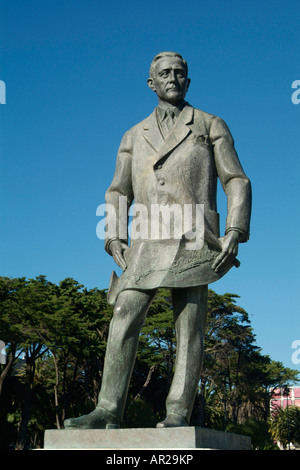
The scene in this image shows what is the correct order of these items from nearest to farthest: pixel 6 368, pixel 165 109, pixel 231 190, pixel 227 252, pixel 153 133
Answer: pixel 227 252
pixel 231 190
pixel 153 133
pixel 165 109
pixel 6 368

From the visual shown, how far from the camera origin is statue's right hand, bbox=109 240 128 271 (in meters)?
5.45

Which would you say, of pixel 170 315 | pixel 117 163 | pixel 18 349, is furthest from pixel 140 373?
pixel 117 163

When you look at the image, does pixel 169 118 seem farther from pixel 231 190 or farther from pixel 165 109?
pixel 231 190

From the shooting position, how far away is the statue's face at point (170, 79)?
5711mm

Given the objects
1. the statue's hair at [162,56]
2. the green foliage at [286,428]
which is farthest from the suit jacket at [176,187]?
the green foliage at [286,428]

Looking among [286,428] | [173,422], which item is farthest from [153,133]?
[286,428]

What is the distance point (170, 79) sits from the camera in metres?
5.72

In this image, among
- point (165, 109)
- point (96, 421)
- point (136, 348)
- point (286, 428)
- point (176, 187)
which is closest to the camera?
point (96, 421)

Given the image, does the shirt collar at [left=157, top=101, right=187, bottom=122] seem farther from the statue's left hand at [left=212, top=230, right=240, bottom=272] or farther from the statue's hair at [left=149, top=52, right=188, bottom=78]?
the statue's left hand at [left=212, top=230, right=240, bottom=272]

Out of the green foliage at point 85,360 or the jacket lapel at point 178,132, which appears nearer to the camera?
the jacket lapel at point 178,132

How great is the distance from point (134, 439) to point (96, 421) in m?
0.48

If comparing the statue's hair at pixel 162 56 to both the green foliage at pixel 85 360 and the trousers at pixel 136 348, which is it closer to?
the trousers at pixel 136 348

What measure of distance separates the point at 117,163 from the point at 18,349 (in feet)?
82.8

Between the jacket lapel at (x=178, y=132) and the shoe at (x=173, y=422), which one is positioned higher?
the jacket lapel at (x=178, y=132)
